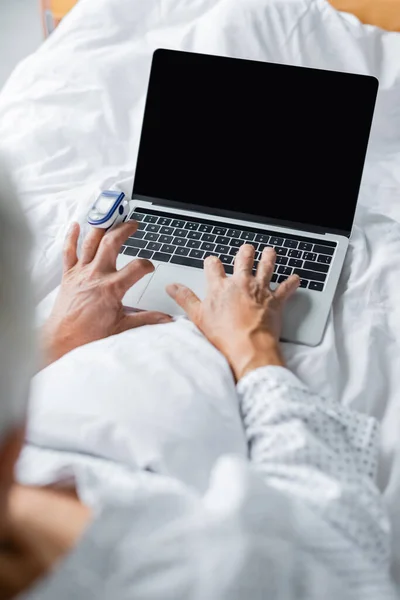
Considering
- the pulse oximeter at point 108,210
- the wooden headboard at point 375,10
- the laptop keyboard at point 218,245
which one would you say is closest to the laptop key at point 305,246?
the laptop keyboard at point 218,245

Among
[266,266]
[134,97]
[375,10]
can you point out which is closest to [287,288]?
[266,266]

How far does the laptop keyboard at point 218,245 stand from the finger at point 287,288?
4cm

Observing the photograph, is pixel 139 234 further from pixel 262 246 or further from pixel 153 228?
pixel 262 246

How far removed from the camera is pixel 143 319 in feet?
3.23

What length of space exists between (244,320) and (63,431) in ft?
1.01

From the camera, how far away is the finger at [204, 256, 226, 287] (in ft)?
3.36

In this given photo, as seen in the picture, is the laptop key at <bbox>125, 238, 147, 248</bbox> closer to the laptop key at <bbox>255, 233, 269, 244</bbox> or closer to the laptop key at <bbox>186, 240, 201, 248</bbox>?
the laptop key at <bbox>186, 240, 201, 248</bbox>

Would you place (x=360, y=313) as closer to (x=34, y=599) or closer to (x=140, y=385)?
Answer: (x=140, y=385)

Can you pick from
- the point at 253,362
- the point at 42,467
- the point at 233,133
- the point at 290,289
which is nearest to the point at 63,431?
the point at 42,467

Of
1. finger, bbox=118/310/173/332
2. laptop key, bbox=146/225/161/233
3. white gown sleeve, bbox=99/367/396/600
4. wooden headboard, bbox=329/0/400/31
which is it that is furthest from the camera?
wooden headboard, bbox=329/0/400/31

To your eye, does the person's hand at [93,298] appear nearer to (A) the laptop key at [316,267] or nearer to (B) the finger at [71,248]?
(B) the finger at [71,248]

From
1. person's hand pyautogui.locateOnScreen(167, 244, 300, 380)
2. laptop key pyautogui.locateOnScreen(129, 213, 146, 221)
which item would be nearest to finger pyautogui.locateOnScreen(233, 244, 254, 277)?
person's hand pyautogui.locateOnScreen(167, 244, 300, 380)

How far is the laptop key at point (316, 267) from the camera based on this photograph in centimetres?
110

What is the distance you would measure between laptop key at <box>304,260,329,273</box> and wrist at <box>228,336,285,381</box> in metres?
0.24
